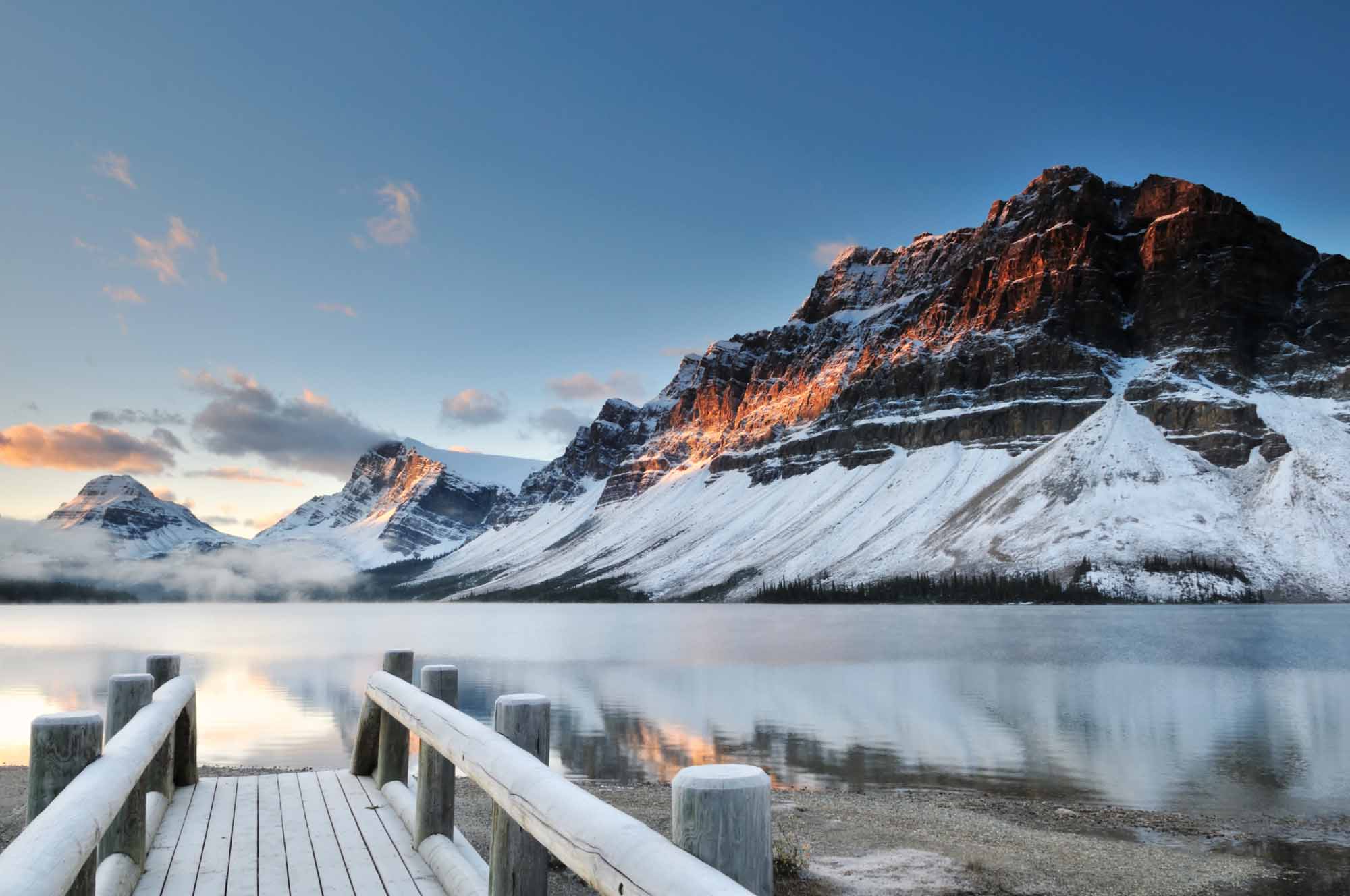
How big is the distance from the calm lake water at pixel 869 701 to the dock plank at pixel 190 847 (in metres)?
15.5

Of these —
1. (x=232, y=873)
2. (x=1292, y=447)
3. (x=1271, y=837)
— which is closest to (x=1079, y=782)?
(x=1271, y=837)

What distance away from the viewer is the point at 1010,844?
1541 cm

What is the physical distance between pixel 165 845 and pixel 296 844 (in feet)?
3.63

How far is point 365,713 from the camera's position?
10.9m

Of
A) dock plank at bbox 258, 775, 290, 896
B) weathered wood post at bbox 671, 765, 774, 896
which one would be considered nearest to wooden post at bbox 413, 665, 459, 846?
dock plank at bbox 258, 775, 290, 896

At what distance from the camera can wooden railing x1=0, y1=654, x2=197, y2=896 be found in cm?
329

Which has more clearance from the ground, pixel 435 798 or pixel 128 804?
pixel 128 804

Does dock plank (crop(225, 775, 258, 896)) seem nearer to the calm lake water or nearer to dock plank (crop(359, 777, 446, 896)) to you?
dock plank (crop(359, 777, 446, 896))

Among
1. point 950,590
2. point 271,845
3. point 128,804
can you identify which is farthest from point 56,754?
point 950,590

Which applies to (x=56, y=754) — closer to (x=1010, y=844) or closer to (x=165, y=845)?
(x=165, y=845)

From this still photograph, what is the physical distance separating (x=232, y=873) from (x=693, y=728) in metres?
A: 27.5

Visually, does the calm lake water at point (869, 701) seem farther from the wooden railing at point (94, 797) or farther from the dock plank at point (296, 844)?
the wooden railing at point (94, 797)

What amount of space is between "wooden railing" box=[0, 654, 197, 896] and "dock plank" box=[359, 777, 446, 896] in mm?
1908

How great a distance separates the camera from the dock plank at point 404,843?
6.95 metres
